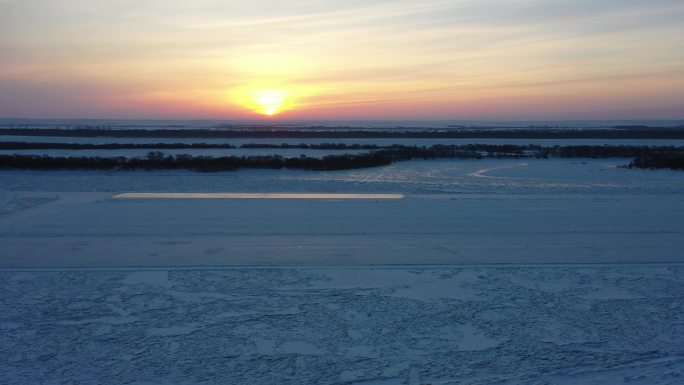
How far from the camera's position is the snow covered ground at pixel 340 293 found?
16.6 ft

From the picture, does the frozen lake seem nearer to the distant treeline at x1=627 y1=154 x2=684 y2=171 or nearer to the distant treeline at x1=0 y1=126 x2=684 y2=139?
the distant treeline at x1=627 y1=154 x2=684 y2=171

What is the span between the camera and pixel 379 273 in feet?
24.8

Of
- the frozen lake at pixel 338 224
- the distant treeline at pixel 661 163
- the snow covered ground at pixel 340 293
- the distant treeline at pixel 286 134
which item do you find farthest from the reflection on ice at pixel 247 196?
the distant treeline at pixel 286 134

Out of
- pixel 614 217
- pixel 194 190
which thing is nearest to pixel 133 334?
pixel 614 217

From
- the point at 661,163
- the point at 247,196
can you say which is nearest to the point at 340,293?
the point at 247,196

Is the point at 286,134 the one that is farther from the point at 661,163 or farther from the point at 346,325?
the point at 346,325

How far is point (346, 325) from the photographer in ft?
19.3

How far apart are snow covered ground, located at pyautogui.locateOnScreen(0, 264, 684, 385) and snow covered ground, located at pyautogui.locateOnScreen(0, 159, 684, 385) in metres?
0.02

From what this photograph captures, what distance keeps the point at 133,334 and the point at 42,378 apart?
987 mm

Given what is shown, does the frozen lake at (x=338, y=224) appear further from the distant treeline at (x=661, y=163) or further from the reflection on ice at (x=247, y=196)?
the distant treeline at (x=661, y=163)

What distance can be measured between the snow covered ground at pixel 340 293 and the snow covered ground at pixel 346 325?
0.02 m

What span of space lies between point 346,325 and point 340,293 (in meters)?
0.89

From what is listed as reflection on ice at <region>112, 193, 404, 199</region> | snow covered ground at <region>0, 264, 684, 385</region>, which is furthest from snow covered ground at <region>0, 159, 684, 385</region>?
reflection on ice at <region>112, 193, 404, 199</region>

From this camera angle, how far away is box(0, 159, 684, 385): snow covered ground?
16.6 feet
